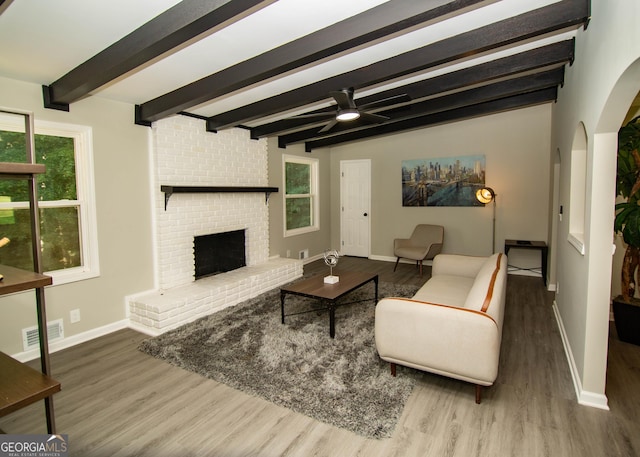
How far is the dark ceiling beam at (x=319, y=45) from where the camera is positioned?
6.83 feet

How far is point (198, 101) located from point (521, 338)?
148 inches

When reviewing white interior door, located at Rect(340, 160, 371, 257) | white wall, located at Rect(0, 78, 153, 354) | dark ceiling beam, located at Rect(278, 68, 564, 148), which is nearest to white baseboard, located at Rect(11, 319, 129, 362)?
white wall, located at Rect(0, 78, 153, 354)

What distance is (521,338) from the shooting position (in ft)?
A: 11.0

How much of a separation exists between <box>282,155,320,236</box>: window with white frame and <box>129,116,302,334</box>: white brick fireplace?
0.91 meters

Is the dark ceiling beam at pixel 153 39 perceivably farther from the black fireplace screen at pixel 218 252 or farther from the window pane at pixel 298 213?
the window pane at pixel 298 213

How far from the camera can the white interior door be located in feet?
23.0

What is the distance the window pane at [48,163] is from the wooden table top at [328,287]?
7.45 ft

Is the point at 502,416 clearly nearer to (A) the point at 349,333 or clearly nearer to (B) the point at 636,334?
(A) the point at 349,333

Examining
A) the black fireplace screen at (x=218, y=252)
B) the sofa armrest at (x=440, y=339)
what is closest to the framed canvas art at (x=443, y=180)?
the black fireplace screen at (x=218, y=252)

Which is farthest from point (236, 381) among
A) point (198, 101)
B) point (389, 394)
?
point (198, 101)

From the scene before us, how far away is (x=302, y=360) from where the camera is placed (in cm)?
291

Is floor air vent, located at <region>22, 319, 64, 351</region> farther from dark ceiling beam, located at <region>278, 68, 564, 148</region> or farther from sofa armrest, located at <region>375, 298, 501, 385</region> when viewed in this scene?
dark ceiling beam, located at <region>278, 68, 564, 148</region>

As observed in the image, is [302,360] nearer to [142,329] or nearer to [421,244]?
[142,329]

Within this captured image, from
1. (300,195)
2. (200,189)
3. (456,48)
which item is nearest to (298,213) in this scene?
(300,195)
